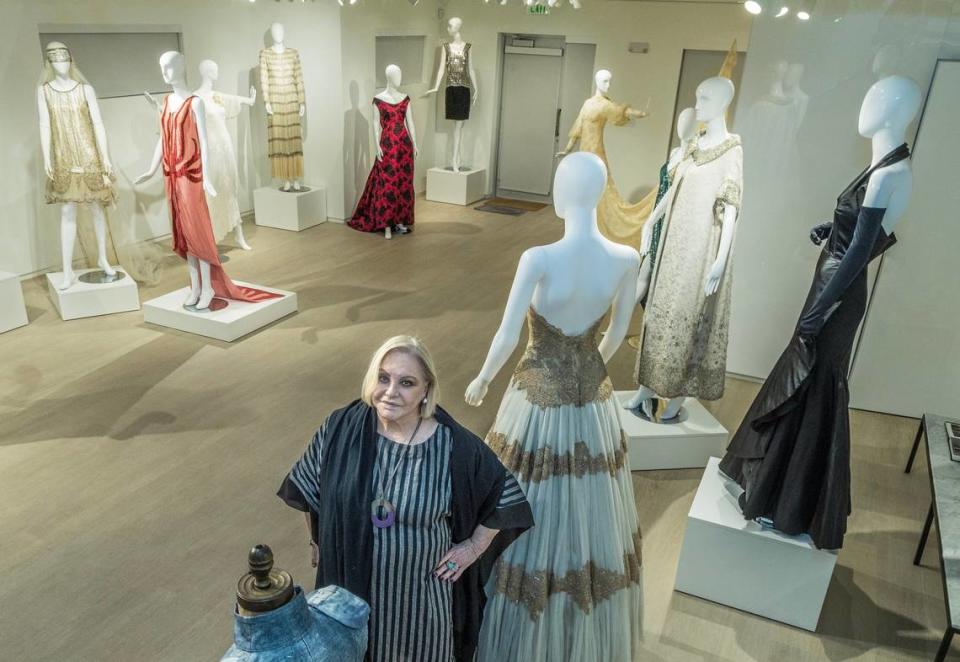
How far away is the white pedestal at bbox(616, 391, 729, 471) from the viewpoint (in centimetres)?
392

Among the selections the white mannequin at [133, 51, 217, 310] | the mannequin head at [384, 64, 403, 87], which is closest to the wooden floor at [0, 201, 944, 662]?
the white mannequin at [133, 51, 217, 310]

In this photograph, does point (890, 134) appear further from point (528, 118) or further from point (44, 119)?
point (528, 118)

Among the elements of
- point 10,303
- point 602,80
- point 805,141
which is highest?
point 602,80

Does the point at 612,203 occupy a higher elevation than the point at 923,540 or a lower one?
higher

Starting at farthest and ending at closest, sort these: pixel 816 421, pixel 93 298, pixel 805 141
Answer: pixel 93 298
pixel 805 141
pixel 816 421

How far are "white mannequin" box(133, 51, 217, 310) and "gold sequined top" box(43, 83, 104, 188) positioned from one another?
0.40 meters

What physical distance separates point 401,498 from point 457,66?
795cm

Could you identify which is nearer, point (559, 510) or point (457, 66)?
point (559, 510)

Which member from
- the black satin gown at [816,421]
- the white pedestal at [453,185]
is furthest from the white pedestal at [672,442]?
the white pedestal at [453,185]

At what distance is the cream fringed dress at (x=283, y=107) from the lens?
7.48 metres

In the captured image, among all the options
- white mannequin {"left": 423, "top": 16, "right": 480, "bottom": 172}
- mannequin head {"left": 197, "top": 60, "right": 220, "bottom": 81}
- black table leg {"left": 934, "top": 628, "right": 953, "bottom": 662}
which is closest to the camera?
black table leg {"left": 934, "top": 628, "right": 953, "bottom": 662}

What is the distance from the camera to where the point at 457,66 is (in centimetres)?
907

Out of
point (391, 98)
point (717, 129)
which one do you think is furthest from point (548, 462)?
point (391, 98)

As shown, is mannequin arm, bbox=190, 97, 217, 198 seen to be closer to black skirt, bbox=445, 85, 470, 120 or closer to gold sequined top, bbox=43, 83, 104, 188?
gold sequined top, bbox=43, 83, 104, 188
